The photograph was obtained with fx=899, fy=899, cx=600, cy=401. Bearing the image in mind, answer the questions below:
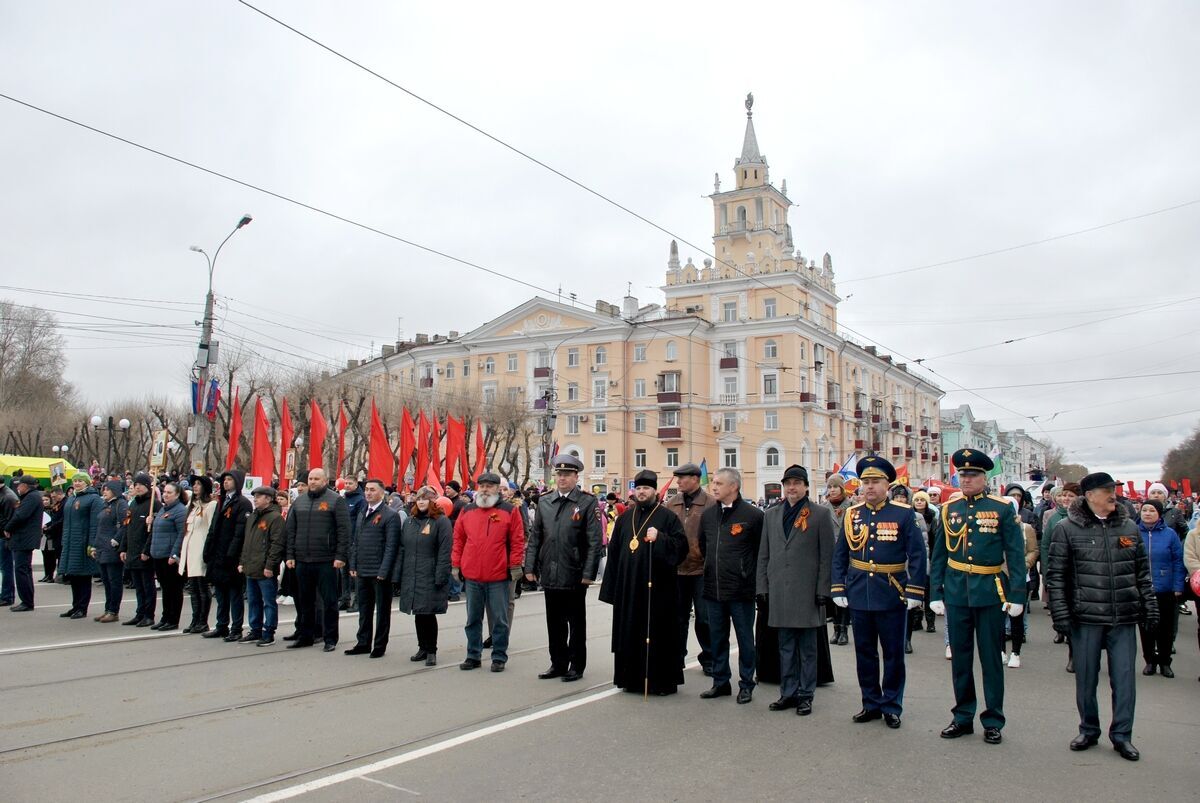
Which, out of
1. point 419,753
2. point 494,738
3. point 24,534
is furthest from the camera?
point 24,534

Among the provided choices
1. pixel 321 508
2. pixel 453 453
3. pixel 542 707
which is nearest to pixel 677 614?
pixel 542 707

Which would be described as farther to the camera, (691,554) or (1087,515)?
(691,554)

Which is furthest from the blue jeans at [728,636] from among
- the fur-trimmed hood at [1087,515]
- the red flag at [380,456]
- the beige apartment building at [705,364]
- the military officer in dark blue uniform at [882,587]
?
the beige apartment building at [705,364]

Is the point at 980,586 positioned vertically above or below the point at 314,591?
above

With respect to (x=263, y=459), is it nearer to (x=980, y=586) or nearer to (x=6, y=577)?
(x=6, y=577)

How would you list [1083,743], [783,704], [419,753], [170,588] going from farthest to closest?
[170,588] → [783,704] → [1083,743] → [419,753]

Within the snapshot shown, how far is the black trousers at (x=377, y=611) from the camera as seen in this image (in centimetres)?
1036

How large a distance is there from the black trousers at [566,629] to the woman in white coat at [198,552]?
524cm

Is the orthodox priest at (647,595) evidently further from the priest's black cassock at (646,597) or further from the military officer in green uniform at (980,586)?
the military officer in green uniform at (980,586)

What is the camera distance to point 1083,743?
6.54 metres

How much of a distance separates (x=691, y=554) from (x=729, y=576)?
0.63 meters

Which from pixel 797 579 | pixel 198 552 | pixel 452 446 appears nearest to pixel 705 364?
pixel 452 446

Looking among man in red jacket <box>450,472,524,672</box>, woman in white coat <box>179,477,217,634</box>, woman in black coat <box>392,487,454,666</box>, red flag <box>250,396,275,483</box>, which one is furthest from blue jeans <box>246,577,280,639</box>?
red flag <box>250,396,275,483</box>

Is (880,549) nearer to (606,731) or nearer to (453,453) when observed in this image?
(606,731)
